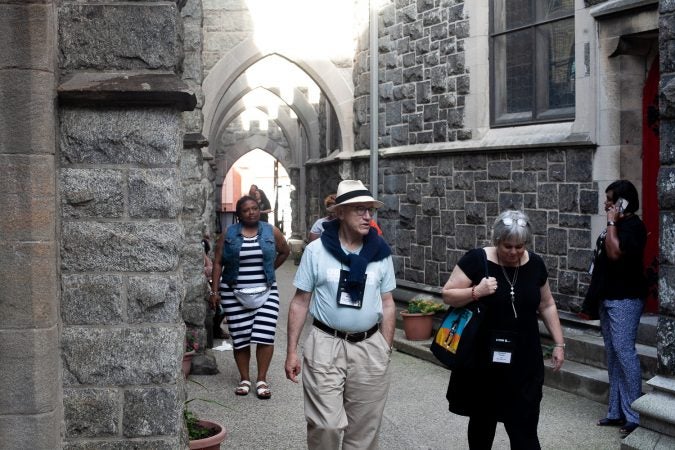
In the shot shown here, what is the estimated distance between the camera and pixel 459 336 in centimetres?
555

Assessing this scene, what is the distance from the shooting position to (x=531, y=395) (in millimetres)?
5504

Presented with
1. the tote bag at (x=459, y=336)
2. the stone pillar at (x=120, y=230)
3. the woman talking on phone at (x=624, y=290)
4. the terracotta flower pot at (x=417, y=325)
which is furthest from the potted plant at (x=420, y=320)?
the stone pillar at (x=120, y=230)

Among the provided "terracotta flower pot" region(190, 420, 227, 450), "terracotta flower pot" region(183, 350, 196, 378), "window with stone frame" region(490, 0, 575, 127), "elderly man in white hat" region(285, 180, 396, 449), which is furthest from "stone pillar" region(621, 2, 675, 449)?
"terracotta flower pot" region(183, 350, 196, 378)

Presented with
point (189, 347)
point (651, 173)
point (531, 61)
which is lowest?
point (189, 347)

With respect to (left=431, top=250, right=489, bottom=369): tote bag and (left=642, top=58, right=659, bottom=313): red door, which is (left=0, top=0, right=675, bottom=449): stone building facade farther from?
(left=431, top=250, right=489, bottom=369): tote bag

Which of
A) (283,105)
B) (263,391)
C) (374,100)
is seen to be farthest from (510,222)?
(283,105)

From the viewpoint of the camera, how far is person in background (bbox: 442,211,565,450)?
18.0 feet

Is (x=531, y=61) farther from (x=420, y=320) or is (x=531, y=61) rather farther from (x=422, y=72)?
(x=420, y=320)

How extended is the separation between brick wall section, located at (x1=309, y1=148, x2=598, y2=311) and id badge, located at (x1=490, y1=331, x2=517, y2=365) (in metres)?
4.54

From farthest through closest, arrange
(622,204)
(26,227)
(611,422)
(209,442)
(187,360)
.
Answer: (187,360)
(611,422)
(622,204)
(209,442)
(26,227)

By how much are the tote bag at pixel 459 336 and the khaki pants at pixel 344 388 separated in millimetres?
349

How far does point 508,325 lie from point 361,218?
3.11 feet

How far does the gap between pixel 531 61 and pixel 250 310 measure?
446 cm

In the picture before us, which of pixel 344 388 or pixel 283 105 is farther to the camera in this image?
pixel 283 105
